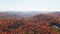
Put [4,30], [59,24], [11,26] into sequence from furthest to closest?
1. [59,24]
2. [11,26]
3. [4,30]

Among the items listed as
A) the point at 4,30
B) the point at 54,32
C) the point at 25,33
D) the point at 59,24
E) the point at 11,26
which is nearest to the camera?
the point at 25,33

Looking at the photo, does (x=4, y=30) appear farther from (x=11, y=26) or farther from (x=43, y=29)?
(x=43, y=29)

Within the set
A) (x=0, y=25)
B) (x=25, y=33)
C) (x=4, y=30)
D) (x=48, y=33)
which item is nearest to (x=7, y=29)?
(x=4, y=30)

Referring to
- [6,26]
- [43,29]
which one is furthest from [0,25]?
[43,29]

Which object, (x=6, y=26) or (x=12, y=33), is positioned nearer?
(x=12, y=33)

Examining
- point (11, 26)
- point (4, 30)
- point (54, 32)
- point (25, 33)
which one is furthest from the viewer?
point (11, 26)

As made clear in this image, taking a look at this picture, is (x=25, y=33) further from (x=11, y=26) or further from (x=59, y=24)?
(x=59, y=24)

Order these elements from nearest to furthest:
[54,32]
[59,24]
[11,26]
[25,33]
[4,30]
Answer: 1. [25,33]
2. [54,32]
3. [4,30]
4. [11,26]
5. [59,24]

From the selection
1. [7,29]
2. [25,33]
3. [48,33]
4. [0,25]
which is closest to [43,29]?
[48,33]

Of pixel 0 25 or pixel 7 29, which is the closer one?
pixel 7 29
